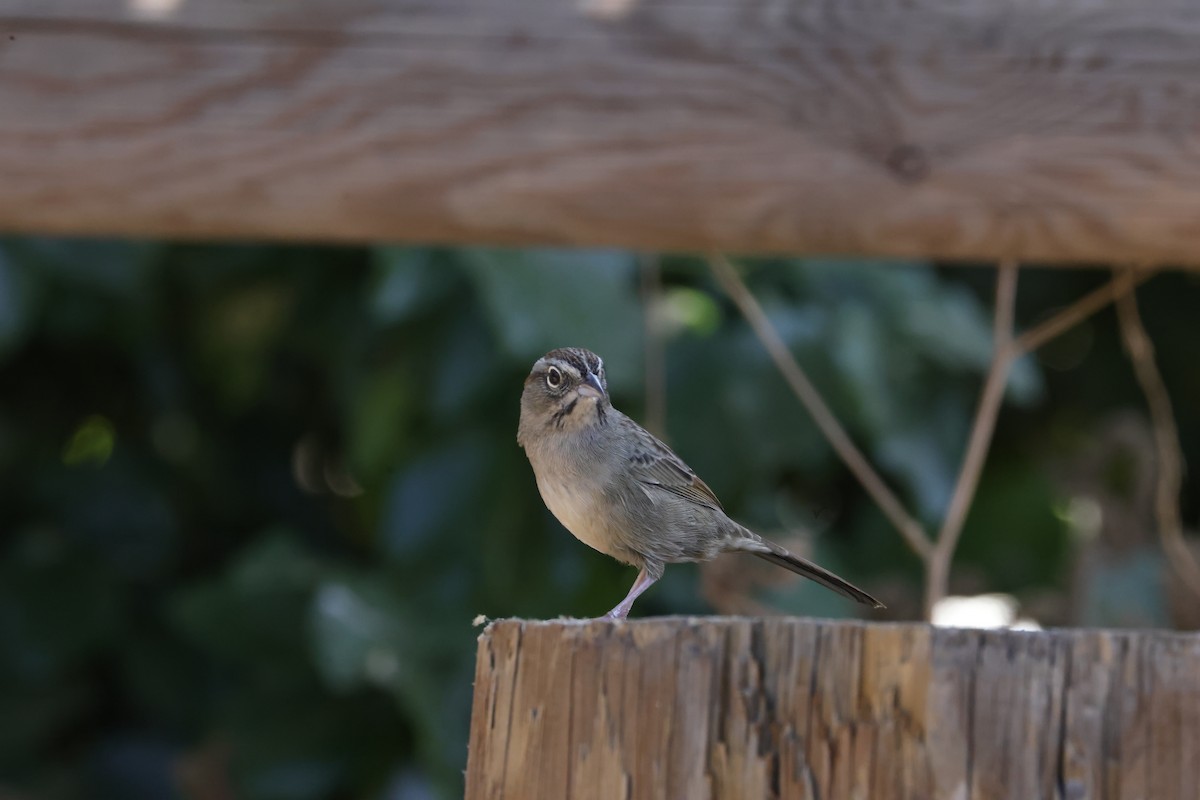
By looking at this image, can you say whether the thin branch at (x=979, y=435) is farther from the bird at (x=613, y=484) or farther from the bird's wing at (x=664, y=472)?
the bird's wing at (x=664, y=472)

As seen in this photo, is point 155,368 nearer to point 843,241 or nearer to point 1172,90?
point 843,241

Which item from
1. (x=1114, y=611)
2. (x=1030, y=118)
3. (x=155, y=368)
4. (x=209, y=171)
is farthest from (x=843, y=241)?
(x=155, y=368)

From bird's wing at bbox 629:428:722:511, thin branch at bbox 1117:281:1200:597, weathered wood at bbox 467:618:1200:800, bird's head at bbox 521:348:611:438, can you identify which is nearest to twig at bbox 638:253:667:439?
bird's wing at bbox 629:428:722:511

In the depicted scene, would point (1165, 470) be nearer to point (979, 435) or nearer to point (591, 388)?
point (979, 435)

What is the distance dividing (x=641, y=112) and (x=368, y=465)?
1.93 metres

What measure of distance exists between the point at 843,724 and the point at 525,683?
38 centimetres

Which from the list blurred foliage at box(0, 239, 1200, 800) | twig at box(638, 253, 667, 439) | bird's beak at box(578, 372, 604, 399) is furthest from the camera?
blurred foliage at box(0, 239, 1200, 800)

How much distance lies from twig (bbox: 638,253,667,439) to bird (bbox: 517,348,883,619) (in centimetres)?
88

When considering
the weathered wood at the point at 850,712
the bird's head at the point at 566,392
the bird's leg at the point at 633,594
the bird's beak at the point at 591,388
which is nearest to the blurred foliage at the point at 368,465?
the bird's head at the point at 566,392

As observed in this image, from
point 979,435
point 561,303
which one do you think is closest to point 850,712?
point 979,435

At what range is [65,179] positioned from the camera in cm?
301

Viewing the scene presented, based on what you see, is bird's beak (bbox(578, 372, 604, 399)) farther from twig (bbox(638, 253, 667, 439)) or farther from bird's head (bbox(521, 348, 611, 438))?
twig (bbox(638, 253, 667, 439))

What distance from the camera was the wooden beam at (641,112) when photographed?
9.55ft

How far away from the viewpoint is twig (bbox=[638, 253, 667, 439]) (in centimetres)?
416
